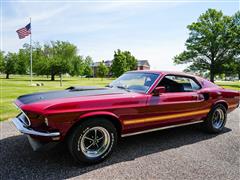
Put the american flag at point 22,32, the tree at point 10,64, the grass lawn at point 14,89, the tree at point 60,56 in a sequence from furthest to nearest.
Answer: the tree at point 10,64
the tree at point 60,56
the american flag at point 22,32
the grass lawn at point 14,89

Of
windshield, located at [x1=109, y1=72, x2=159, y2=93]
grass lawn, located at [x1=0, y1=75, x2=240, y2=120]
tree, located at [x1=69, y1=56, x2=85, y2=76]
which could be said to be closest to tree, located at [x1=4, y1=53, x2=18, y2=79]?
tree, located at [x1=69, y1=56, x2=85, y2=76]

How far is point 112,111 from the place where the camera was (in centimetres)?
330

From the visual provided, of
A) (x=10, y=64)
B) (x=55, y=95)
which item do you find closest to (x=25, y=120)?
(x=55, y=95)

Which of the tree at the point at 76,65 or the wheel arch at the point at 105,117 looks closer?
the wheel arch at the point at 105,117

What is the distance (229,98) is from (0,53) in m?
58.4

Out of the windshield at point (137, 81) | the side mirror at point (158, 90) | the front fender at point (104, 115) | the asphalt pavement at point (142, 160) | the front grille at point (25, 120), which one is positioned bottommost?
the asphalt pavement at point (142, 160)

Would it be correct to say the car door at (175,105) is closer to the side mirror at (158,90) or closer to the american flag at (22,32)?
the side mirror at (158,90)

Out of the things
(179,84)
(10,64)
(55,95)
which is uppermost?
(10,64)

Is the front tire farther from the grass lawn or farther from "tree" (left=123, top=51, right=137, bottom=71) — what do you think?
"tree" (left=123, top=51, right=137, bottom=71)

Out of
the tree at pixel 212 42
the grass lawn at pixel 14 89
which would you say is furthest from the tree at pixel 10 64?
the tree at pixel 212 42

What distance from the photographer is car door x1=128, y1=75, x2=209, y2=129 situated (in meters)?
3.75

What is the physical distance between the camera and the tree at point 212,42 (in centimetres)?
3322

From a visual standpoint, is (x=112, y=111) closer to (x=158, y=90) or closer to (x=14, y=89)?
(x=158, y=90)

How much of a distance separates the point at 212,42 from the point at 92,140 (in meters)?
35.6
